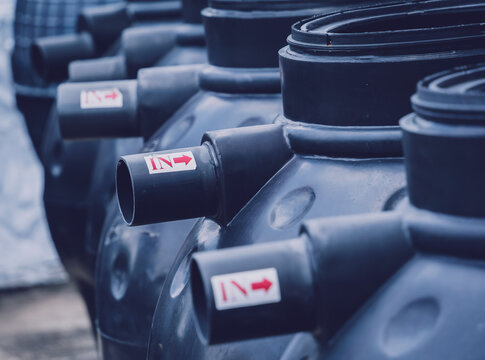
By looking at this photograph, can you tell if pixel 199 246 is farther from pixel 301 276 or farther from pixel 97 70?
pixel 97 70

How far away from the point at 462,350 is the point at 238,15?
4.17ft

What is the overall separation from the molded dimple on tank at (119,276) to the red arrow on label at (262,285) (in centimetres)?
115

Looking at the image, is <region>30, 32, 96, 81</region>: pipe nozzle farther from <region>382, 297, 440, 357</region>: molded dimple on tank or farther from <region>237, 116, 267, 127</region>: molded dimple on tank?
<region>382, 297, 440, 357</region>: molded dimple on tank

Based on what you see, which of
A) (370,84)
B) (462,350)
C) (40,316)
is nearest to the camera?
(462,350)

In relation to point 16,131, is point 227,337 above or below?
above

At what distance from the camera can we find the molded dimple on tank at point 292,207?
1.77 metres

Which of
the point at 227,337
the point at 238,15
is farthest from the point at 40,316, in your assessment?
the point at 227,337

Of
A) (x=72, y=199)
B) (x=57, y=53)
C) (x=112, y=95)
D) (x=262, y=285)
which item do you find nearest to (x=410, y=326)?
(x=262, y=285)

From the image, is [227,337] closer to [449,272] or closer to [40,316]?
[449,272]

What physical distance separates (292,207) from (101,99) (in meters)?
0.94

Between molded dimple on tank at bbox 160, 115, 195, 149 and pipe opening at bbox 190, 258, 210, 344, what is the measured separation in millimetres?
1085

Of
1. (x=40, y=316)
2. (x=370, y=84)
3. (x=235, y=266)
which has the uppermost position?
(x=370, y=84)

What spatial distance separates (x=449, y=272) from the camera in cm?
138

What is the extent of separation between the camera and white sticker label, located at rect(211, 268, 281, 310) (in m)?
1.37
